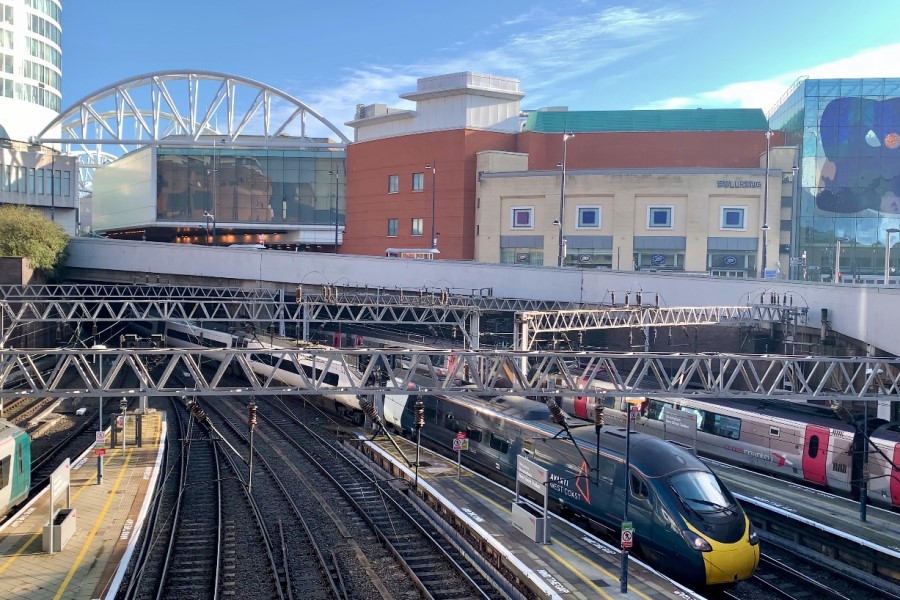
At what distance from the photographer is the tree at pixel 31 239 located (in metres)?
47.8

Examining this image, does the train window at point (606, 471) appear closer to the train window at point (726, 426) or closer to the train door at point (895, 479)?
the train door at point (895, 479)

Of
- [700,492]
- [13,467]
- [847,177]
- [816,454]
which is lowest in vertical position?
[13,467]

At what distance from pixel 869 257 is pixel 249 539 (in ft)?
170

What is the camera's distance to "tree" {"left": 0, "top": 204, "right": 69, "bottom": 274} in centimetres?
4778

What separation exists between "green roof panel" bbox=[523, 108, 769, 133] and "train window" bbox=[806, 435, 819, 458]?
3781 centimetres

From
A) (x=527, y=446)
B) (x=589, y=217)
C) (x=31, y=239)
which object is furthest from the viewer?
(x=589, y=217)

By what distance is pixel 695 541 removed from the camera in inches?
544

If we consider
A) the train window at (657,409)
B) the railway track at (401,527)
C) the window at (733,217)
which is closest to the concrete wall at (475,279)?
the train window at (657,409)

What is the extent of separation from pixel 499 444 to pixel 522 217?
30.8 m

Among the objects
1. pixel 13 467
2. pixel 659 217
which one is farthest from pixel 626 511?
pixel 659 217

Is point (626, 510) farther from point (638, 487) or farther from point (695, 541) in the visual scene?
point (695, 541)

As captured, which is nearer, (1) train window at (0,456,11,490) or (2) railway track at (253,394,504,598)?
(2) railway track at (253,394,504,598)

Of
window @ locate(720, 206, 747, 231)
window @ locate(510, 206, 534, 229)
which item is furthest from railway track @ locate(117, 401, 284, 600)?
window @ locate(720, 206, 747, 231)

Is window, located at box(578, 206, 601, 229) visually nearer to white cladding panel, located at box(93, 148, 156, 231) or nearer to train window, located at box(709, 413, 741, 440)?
train window, located at box(709, 413, 741, 440)
